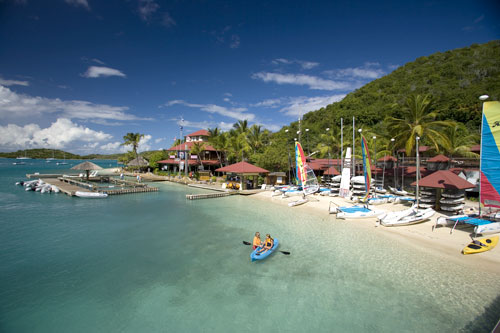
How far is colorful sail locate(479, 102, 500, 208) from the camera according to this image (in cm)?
917

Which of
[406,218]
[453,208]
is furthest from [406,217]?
[453,208]

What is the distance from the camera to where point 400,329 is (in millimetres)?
6676

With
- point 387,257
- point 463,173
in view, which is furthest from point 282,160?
point 387,257

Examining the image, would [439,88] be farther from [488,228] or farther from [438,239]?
[438,239]

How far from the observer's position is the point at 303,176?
74.4 feet

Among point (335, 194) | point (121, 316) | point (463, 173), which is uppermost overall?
point (463, 173)

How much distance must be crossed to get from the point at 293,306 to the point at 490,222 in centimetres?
1253

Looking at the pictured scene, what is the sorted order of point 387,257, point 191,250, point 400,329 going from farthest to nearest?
point 191,250
point 387,257
point 400,329

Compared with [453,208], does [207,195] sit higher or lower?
lower

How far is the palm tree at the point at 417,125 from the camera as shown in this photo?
859 inches

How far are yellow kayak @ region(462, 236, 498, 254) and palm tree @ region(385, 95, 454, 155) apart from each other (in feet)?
41.4

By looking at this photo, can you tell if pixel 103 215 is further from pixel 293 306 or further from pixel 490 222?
pixel 490 222

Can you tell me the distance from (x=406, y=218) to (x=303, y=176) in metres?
9.48

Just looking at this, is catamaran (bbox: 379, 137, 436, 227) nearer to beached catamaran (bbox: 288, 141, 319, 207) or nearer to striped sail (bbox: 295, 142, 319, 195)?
beached catamaran (bbox: 288, 141, 319, 207)
